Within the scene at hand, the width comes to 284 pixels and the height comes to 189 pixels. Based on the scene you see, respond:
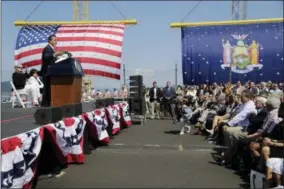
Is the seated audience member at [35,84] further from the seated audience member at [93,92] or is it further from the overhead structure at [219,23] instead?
the overhead structure at [219,23]

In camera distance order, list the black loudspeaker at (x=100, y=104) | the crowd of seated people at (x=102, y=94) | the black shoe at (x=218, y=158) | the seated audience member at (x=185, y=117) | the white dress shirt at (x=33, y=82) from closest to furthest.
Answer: the black shoe at (x=218, y=158)
the black loudspeaker at (x=100, y=104)
the seated audience member at (x=185, y=117)
the white dress shirt at (x=33, y=82)
the crowd of seated people at (x=102, y=94)

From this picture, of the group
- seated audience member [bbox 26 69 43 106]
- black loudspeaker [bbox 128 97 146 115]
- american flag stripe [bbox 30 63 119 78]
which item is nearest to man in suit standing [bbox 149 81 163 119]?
american flag stripe [bbox 30 63 119 78]

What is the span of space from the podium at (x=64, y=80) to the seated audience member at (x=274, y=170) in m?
5.06

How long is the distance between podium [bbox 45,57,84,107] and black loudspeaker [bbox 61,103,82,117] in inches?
37.6

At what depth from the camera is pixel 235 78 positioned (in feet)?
72.1

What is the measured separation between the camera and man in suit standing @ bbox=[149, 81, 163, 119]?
20.2 metres

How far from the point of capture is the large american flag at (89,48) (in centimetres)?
2062

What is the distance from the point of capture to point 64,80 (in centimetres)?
960

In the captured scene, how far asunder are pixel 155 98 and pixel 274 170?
48.8ft

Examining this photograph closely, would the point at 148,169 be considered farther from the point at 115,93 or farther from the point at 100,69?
the point at 115,93

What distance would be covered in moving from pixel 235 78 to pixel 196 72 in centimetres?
193

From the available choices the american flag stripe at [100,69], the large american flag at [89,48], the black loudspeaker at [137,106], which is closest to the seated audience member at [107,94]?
the large american flag at [89,48]

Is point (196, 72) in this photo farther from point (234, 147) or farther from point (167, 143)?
point (234, 147)

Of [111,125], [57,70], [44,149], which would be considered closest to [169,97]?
[111,125]
